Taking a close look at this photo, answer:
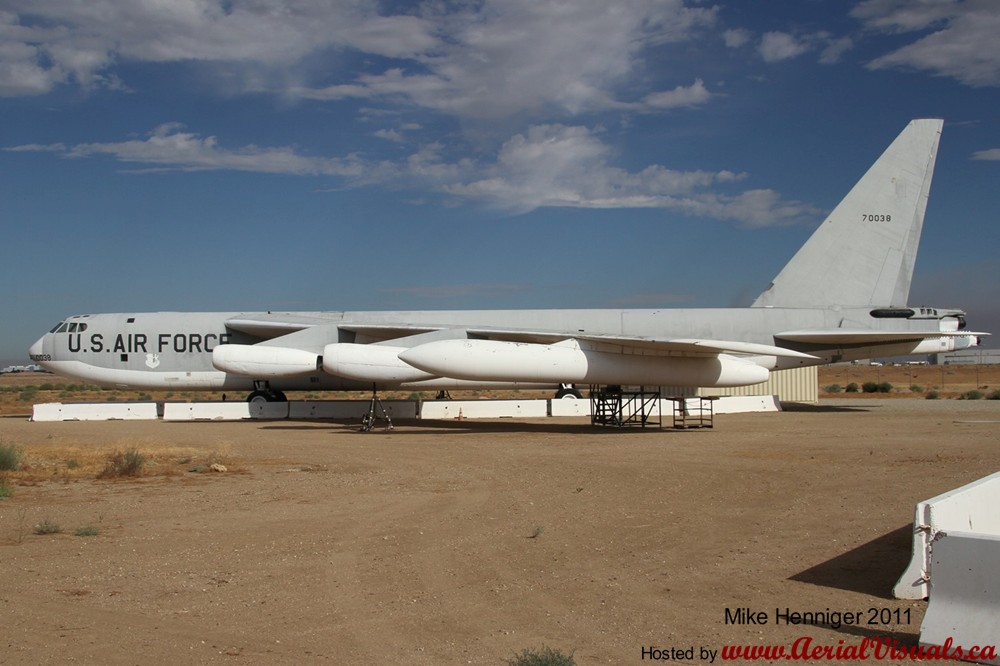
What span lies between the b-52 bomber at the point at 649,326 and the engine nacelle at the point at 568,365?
3.49 feet

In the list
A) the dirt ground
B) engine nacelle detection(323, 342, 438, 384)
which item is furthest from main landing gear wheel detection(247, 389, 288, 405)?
the dirt ground

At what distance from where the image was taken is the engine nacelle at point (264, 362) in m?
21.9

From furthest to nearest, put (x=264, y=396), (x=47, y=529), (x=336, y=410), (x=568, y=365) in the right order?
(x=264, y=396)
(x=336, y=410)
(x=568, y=365)
(x=47, y=529)

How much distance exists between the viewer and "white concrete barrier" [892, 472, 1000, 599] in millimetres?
5340

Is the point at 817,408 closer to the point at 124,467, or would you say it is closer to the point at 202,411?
the point at 202,411

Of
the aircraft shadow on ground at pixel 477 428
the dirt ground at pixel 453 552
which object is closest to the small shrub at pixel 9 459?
the dirt ground at pixel 453 552

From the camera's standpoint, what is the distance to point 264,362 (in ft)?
71.9

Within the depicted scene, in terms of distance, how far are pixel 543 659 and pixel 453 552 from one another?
3.10m

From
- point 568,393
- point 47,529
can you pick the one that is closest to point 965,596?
point 47,529

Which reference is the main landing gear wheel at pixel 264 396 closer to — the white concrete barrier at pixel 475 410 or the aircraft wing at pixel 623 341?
the aircraft wing at pixel 623 341

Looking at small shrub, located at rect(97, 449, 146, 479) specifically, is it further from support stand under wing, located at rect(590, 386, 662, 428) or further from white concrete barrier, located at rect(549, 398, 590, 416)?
white concrete barrier, located at rect(549, 398, 590, 416)

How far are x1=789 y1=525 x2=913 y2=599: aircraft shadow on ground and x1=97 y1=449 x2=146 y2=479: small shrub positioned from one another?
9.84 meters

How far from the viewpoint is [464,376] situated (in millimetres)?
19484

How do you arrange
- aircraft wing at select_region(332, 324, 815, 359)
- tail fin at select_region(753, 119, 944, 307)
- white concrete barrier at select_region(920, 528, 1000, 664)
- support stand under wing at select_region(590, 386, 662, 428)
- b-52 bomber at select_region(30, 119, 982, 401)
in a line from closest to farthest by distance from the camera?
white concrete barrier at select_region(920, 528, 1000, 664) → aircraft wing at select_region(332, 324, 815, 359) → support stand under wing at select_region(590, 386, 662, 428) → b-52 bomber at select_region(30, 119, 982, 401) → tail fin at select_region(753, 119, 944, 307)
